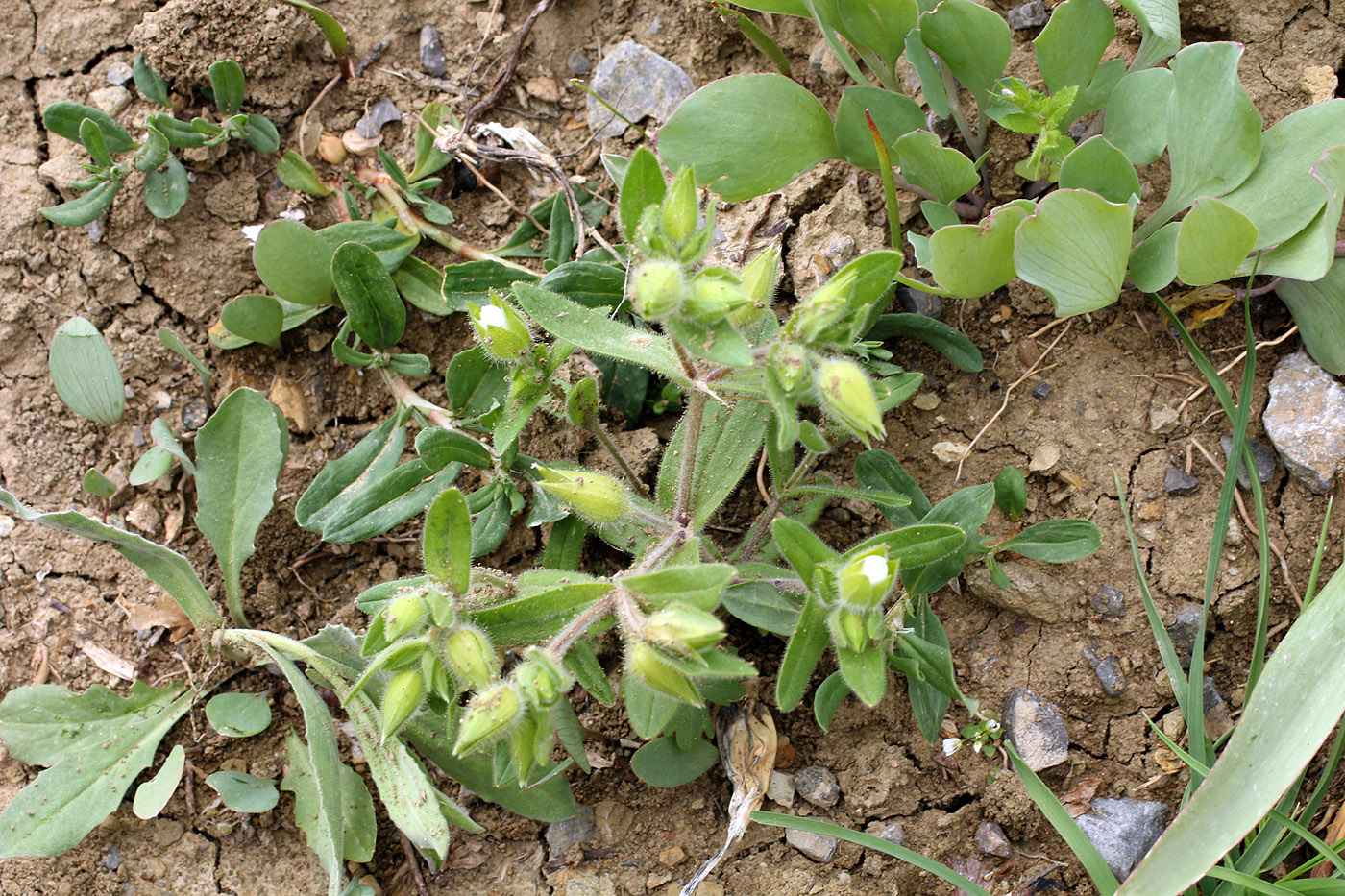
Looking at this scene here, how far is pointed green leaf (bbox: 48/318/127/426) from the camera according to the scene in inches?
122

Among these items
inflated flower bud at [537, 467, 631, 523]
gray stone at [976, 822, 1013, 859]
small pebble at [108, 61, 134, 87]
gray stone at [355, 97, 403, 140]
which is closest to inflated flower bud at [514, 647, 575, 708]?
inflated flower bud at [537, 467, 631, 523]

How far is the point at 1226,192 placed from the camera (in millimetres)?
2621

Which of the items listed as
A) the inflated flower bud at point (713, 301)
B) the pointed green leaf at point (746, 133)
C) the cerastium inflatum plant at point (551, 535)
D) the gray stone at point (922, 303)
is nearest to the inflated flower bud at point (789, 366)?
the cerastium inflatum plant at point (551, 535)

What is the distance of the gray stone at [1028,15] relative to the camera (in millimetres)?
3041

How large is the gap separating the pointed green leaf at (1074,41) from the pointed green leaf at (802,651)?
1.67 m

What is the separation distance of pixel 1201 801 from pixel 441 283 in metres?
2.59

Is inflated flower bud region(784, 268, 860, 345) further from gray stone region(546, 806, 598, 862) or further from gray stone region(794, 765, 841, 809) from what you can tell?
gray stone region(546, 806, 598, 862)

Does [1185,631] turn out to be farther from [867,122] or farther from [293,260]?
[293,260]

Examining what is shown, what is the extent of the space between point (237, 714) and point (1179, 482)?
288 cm

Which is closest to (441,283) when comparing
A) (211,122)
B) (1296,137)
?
(211,122)

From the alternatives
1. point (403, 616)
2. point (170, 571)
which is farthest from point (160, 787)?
point (403, 616)

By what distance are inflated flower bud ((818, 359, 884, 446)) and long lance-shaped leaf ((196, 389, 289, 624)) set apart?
1.83 meters

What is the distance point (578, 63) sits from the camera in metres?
3.48

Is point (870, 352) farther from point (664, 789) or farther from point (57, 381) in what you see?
point (57, 381)
